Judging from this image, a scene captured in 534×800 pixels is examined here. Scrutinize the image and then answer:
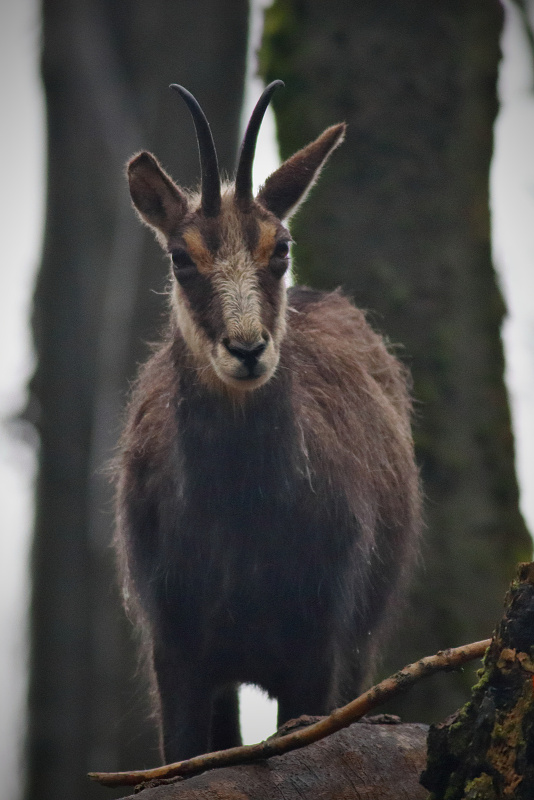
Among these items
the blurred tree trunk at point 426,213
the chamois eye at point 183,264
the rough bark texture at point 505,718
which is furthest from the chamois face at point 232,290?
the blurred tree trunk at point 426,213

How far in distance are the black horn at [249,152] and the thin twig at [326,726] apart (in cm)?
251

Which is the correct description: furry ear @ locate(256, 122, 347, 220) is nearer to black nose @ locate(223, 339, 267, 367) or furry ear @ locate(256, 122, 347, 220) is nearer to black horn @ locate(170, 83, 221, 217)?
black horn @ locate(170, 83, 221, 217)

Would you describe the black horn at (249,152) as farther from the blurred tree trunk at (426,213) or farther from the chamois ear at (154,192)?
the blurred tree trunk at (426,213)

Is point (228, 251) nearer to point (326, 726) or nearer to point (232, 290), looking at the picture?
point (232, 290)

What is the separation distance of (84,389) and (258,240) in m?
4.52

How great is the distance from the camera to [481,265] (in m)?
7.18

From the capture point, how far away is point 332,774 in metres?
3.08

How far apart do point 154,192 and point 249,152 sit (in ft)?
1.77

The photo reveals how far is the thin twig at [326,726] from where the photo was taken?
2.59 metres

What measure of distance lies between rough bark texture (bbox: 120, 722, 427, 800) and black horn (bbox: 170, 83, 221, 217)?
236cm

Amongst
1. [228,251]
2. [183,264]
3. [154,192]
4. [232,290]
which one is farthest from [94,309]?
[232,290]

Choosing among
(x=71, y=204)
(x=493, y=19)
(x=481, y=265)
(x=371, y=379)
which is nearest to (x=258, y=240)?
(x=371, y=379)

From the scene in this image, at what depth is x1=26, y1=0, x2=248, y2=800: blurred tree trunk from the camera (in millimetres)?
8203

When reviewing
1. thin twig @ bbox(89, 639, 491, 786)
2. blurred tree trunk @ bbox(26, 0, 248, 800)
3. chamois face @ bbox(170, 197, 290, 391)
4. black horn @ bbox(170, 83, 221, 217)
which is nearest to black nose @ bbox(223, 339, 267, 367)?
chamois face @ bbox(170, 197, 290, 391)
